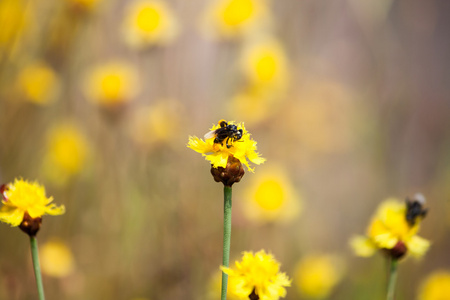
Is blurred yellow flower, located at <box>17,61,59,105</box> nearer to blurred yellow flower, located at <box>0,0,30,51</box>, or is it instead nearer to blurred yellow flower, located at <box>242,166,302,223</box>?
blurred yellow flower, located at <box>0,0,30,51</box>

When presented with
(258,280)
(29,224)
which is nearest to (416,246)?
(258,280)

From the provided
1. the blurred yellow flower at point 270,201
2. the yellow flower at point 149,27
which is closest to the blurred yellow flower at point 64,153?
the yellow flower at point 149,27

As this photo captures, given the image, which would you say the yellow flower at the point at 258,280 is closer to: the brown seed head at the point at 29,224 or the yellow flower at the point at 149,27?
the brown seed head at the point at 29,224

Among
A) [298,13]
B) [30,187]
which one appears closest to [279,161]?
[298,13]

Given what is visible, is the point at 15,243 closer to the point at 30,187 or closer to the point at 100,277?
the point at 100,277

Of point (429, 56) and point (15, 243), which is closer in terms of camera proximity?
point (15, 243)

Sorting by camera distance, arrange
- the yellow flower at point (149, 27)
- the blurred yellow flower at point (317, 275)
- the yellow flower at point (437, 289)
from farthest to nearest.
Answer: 1. the yellow flower at point (149, 27)
2. the blurred yellow flower at point (317, 275)
3. the yellow flower at point (437, 289)
